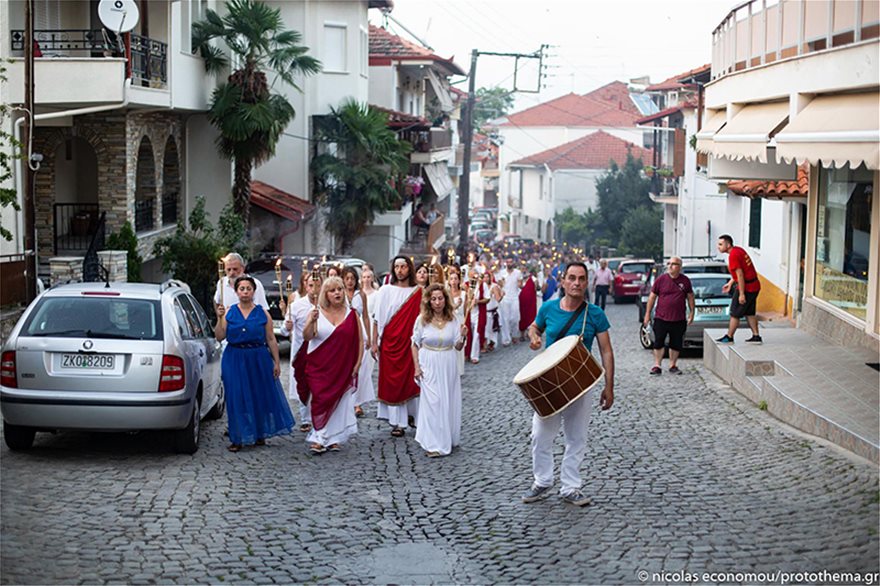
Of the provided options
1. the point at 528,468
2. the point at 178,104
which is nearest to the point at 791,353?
the point at 528,468

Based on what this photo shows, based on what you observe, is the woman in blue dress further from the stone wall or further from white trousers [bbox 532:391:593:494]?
the stone wall

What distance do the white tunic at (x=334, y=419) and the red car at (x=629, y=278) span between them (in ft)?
101

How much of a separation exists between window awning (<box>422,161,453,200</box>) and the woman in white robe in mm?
40612

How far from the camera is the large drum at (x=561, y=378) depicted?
9.06m

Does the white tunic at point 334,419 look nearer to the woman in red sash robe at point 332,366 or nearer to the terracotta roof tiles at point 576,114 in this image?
the woman in red sash robe at point 332,366

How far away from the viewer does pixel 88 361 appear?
10.4m

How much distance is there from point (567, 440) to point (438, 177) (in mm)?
47088

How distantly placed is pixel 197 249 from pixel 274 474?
15.3 meters

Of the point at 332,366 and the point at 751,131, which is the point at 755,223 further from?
the point at 332,366

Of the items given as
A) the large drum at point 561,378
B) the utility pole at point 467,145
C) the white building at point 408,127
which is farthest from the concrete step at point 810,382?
the white building at point 408,127

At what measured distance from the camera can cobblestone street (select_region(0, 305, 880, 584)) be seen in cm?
777

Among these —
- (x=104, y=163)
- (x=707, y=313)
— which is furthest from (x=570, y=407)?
(x=104, y=163)

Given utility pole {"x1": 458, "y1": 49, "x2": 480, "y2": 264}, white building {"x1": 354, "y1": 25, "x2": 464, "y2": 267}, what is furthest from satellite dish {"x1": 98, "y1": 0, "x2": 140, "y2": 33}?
utility pole {"x1": 458, "y1": 49, "x2": 480, "y2": 264}

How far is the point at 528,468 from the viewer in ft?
36.0
